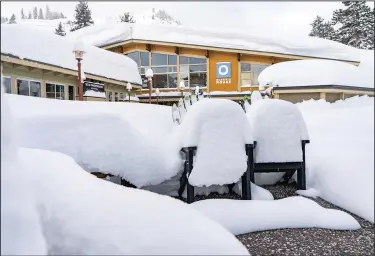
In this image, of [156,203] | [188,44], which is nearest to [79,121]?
[156,203]

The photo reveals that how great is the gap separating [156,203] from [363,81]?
1.14 metres

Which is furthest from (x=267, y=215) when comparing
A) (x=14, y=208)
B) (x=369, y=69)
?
(x=14, y=208)

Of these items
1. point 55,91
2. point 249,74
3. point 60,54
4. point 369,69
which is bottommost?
point 369,69

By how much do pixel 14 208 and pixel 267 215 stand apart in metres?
3.27

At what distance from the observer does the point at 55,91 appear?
9.46 metres

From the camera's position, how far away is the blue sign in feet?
50.4

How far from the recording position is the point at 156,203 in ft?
5.53

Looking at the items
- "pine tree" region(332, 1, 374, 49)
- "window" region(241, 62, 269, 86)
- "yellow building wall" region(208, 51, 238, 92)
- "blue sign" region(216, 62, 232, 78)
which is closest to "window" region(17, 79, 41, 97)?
"pine tree" region(332, 1, 374, 49)

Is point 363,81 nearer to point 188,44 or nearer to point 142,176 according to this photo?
point 142,176

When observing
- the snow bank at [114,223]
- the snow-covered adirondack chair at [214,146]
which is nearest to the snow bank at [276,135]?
the snow-covered adirondack chair at [214,146]

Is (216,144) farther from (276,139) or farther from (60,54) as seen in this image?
(60,54)

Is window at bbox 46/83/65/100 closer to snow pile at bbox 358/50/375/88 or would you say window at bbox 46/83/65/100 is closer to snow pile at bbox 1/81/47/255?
snow pile at bbox 1/81/47/255

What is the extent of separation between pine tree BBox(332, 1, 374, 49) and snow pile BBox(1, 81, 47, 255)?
6.09 ft

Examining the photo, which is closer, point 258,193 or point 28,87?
point 258,193
